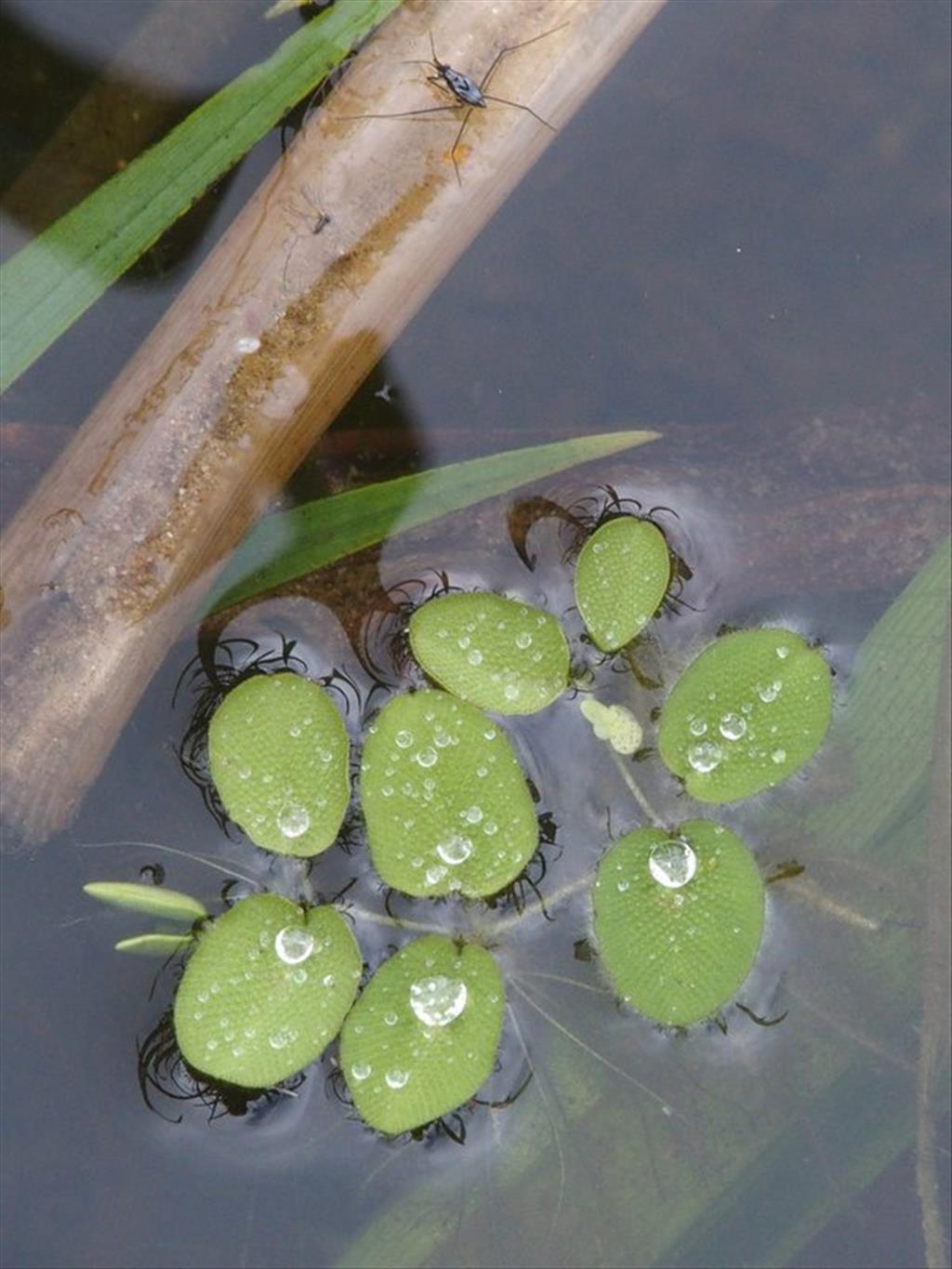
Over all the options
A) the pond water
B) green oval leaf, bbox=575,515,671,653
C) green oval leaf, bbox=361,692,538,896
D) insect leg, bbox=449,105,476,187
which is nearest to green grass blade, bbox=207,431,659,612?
the pond water

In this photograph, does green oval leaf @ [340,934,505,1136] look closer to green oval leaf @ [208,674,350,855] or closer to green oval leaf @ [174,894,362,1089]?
green oval leaf @ [174,894,362,1089]

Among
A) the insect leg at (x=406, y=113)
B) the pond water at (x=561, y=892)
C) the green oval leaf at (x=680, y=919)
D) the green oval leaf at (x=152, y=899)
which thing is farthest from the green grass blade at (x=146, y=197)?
the green oval leaf at (x=680, y=919)

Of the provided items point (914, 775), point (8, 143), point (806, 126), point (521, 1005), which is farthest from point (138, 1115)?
point (806, 126)

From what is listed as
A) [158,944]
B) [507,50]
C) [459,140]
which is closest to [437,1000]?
[158,944]

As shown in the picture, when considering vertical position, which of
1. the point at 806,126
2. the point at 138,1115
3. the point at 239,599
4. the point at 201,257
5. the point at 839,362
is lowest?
the point at 138,1115

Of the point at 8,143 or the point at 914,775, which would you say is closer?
the point at 914,775

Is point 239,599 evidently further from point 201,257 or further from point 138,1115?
point 138,1115
